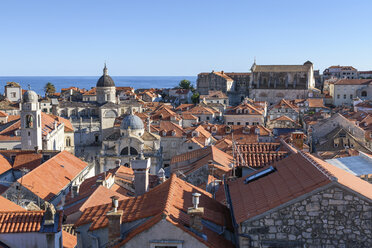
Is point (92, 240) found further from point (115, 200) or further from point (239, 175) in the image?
point (239, 175)

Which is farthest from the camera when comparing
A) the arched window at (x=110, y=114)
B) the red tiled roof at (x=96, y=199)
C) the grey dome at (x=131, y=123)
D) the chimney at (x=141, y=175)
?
the arched window at (x=110, y=114)

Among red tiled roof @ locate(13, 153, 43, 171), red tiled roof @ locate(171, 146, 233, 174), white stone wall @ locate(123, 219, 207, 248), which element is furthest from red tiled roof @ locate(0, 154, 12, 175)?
white stone wall @ locate(123, 219, 207, 248)

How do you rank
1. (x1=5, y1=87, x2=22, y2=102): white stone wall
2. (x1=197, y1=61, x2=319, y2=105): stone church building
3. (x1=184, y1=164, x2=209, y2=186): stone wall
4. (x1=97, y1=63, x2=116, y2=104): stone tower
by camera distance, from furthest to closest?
(x1=197, y1=61, x2=319, y2=105): stone church building < (x1=5, y1=87, x2=22, y2=102): white stone wall < (x1=97, y1=63, x2=116, y2=104): stone tower < (x1=184, y1=164, x2=209, y2=186): stone wall

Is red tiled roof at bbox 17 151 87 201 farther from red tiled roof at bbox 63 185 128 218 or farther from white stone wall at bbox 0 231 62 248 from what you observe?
white stone wall at bbox 0 231 62 248

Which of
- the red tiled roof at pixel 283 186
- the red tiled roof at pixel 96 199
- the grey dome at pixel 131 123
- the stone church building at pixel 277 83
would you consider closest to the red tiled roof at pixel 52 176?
the red tiled roof at pixel 96 199

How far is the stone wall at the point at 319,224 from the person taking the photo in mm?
8664

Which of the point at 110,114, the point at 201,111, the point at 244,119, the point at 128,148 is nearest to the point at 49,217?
the point at 128,148

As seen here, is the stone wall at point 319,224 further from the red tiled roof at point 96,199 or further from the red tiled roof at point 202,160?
the red tiled roof at point 202,160

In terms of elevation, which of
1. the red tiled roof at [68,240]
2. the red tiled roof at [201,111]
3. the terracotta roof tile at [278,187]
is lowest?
the red tiled roof at [68,240]

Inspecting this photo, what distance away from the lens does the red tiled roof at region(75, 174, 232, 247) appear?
9188 millimetres

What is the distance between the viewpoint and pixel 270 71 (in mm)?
100375

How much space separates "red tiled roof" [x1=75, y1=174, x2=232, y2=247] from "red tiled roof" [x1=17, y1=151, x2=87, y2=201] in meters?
14.4

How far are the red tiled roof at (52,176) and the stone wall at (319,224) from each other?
1797cm

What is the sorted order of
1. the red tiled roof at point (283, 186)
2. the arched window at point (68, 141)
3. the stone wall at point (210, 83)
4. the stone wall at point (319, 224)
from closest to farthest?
the stone wall at point (319, 224)
the red tiled roof at point (283, 186)
the arched window at point (68, 141)
the stone wall at point (210, 83)
